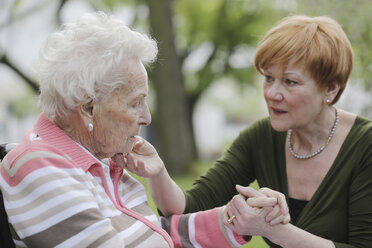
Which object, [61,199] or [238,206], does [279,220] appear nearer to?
[238,206]

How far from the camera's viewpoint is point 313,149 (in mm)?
2592

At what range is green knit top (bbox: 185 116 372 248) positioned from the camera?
2.33 metres

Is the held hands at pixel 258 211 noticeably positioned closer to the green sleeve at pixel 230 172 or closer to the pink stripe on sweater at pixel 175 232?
the pink stripe on sweater at pixel 175 232

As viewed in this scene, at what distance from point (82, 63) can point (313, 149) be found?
1330 mm

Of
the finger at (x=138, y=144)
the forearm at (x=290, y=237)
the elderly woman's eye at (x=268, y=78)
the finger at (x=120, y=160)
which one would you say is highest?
the elderly woman's eye at (x=268, y=78)

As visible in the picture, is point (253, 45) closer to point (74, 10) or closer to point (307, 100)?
point (74, 10)

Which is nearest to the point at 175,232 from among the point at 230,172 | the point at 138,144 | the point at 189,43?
the point at 138,144

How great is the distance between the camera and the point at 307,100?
2.44 m

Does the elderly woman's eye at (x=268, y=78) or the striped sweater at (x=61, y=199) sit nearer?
the striped sweater at (x=61, y=199)

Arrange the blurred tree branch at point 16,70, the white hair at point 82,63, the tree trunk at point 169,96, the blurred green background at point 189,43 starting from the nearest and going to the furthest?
the white hair at point 82,63 < the blurred green background at point 189,43 < the tree trunk at point 169,96 < the blurred tree branch at point 16,70

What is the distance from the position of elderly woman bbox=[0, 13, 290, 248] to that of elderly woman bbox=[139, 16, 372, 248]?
445mm

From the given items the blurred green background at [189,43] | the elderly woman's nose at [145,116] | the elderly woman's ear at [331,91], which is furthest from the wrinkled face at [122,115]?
the blurred green background at [189,43]

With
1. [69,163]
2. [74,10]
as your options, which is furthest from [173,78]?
[69,163]

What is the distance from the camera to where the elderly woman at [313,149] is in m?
2.31
